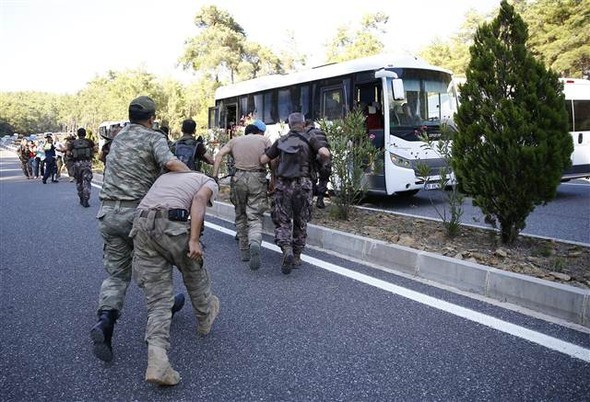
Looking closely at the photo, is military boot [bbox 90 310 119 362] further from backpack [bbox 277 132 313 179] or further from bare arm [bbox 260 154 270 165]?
bare arm [bbox 260 154 270 165]

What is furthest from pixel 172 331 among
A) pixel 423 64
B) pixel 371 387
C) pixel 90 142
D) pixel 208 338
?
pixel 90 142

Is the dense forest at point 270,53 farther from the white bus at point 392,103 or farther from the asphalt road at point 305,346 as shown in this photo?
the asphalt road at point 305,346

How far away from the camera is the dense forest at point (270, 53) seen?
77.2 ft

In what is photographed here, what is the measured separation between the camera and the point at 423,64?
938cm

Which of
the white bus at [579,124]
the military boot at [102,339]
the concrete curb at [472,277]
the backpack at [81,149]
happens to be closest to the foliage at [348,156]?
the concrete curb at [472,277]

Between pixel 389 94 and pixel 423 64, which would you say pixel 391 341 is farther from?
pixel 423 64

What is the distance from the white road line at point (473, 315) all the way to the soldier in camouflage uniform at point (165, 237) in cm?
202

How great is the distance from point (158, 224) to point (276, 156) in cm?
263

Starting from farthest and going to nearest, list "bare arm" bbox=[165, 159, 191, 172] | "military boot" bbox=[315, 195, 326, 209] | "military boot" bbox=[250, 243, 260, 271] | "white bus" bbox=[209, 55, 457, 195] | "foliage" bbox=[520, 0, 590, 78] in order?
"foliage" bbox=[520, 0, 590, 78], "white bus" bbox=[209, 55, 457, 195], "military boot" bbox=[315, 195, 326, 209], "military boot" bbox=[250, 243, 260, 271], "bare arm" bbox=[165, 159, 191, 172]

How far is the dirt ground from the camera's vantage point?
4148mm

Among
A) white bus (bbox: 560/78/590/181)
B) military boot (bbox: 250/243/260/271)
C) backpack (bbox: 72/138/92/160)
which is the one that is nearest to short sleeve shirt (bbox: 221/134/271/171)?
military boot (bbox: 250/243/260/271)

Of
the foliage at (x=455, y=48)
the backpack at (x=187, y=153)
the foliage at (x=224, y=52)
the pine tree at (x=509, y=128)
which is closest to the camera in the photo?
the pine tree at (x=509, y=128)

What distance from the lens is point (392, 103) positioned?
8758mm

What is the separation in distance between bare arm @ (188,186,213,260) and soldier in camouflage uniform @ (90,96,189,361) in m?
0.43
